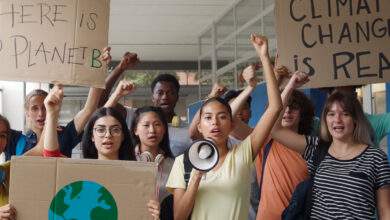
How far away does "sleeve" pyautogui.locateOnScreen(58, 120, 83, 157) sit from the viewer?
268cm

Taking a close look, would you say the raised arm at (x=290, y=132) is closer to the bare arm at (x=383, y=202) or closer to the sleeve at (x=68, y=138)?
the bare arm at (x=383, y=202)

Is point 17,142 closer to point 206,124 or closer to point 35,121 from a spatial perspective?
point 35,121

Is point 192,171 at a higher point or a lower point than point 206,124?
lower

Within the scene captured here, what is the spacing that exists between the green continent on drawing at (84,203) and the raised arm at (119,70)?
1.03 m

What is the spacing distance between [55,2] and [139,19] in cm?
561

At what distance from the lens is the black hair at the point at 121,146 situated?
92.5 inches

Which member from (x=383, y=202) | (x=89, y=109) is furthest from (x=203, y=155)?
(x=89, y=109)

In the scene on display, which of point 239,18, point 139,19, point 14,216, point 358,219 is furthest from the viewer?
point 139,19

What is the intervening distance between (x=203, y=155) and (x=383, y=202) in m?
0.74

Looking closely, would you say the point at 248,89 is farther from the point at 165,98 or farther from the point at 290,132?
the point at 165,98

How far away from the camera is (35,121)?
280 centimetres

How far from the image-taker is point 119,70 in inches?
114

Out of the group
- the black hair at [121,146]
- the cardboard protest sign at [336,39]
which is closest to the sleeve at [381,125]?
the cardboard protest sign at [336,39]

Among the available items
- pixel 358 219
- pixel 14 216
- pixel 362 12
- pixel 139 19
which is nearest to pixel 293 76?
pixel 362 12
